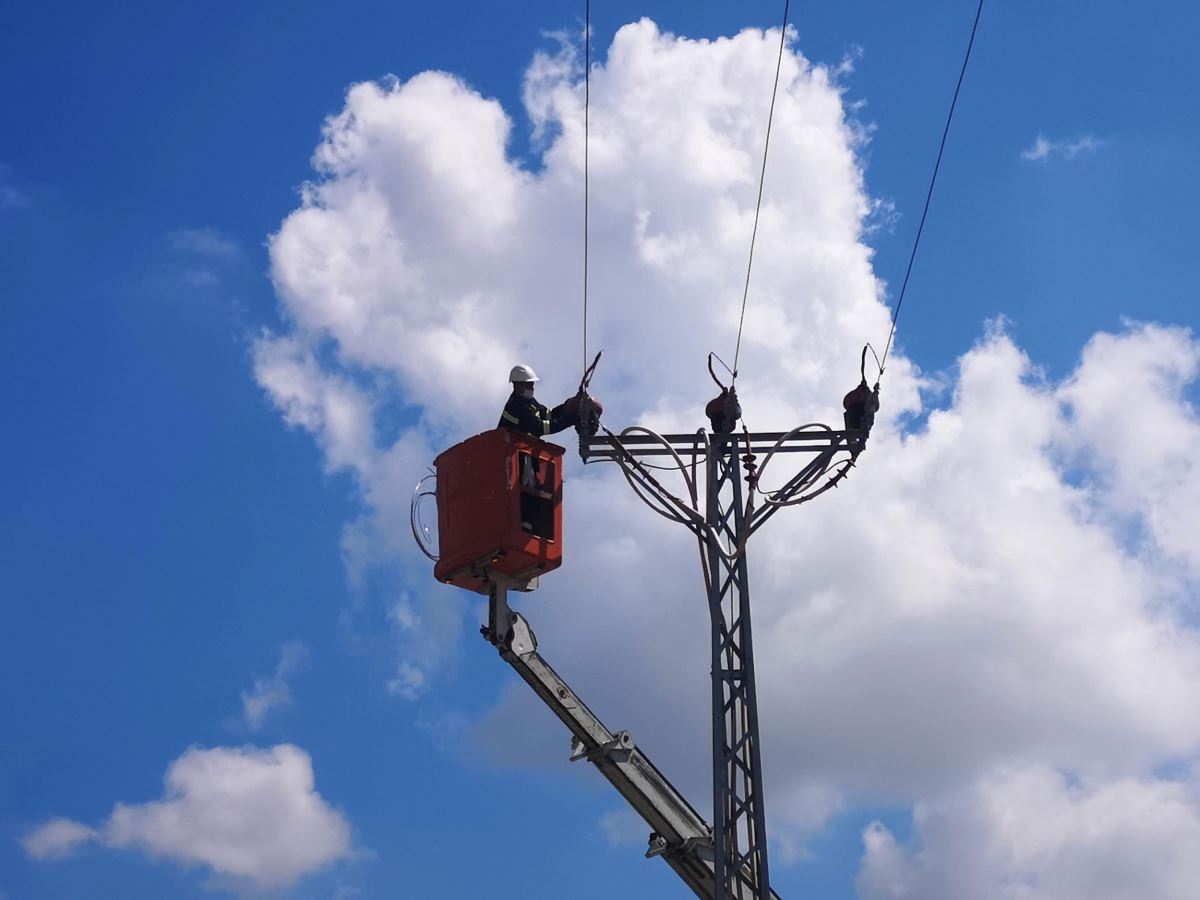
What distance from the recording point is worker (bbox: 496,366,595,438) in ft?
66.5

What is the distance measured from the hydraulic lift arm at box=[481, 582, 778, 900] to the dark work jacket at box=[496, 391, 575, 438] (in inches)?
84.9

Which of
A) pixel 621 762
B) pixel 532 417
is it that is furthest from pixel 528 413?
pixel 621 762

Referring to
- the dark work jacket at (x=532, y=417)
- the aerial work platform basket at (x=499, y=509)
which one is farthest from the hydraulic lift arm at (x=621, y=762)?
the dark work jacket at (x=532, y=417)

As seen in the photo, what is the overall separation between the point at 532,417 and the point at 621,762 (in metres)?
4.95

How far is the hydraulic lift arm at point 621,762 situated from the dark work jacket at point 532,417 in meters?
2.16

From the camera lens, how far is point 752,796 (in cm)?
1702

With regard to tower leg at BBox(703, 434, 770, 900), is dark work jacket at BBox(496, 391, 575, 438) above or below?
above

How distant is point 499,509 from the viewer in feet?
64.8

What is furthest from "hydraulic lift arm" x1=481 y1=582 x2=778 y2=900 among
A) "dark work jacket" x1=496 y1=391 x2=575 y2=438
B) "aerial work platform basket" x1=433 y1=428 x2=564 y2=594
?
"dark work jacket" x1=496 y1=391 x2=575 y2=438

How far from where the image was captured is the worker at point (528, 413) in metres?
20.3

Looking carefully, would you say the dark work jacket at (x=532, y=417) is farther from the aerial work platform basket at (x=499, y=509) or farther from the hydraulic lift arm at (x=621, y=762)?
the hydraulic lift arm at (x=621, y=762)

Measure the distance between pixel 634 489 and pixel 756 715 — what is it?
3.18 meters

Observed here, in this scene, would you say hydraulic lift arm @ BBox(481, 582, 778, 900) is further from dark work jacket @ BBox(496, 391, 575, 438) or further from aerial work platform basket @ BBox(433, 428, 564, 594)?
dark work jacket @ BBox(496, 391, 575, 438)

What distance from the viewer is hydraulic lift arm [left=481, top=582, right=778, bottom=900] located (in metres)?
20.6
